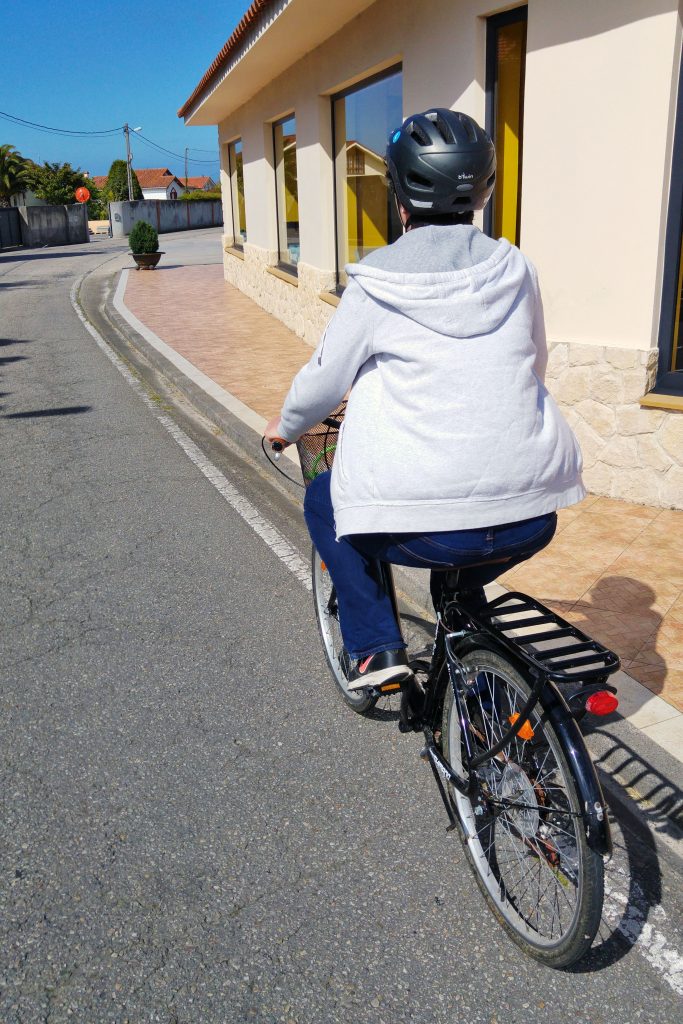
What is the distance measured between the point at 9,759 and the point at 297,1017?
1.59 metres

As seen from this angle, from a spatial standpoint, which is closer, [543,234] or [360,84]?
[543,234]

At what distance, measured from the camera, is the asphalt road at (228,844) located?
7.69ft

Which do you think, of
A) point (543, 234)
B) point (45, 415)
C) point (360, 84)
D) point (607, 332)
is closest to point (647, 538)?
point (607, 332)

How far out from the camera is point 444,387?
89.0 inches

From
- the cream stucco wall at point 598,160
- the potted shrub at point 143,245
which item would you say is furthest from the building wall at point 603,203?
the potted shrub at point 143,245

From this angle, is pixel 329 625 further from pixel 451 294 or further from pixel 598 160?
pixel 598 160

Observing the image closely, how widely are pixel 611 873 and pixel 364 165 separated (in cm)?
997

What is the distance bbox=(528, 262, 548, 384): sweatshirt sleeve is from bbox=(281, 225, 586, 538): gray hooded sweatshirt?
0.08ft

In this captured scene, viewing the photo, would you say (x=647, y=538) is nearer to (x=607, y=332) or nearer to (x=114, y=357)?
(x=607, y=332)

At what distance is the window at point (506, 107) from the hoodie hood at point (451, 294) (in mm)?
5301

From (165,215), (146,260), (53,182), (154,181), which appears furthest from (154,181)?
(146,260)

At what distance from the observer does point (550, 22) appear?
19.8ft

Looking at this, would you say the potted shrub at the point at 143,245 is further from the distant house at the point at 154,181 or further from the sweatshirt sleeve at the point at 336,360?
the distant house at the point at 154,181

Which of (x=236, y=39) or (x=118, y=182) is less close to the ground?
(x=118, y=182)
